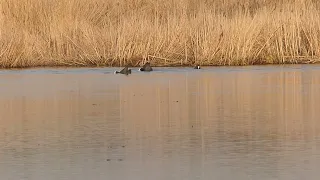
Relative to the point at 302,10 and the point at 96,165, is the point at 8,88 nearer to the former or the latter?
the point at 96,165

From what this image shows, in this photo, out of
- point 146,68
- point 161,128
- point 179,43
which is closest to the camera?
point 161,128

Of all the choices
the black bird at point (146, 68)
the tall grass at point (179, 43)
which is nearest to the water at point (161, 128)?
the black bird at point (146, 68)

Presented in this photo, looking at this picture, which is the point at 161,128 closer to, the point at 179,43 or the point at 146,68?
the point at 146,68

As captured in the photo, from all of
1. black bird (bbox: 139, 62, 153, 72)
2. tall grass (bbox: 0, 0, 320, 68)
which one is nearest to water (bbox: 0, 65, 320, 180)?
black bird (bbox: 139, 62, 153, 72)

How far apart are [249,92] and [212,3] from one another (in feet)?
54.7

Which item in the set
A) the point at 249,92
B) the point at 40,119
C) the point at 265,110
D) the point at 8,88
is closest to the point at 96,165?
the point at 40,119

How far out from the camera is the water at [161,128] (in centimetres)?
613

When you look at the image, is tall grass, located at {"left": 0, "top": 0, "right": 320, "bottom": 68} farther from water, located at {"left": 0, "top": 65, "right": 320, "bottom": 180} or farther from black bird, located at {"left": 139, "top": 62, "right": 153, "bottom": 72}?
water, located at {"left": 0, "top": 65, "right": 320, "bottom": 180}

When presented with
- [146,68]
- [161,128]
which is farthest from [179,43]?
[161,128]

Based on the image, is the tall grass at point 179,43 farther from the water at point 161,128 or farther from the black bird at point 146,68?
the water at point 161,128

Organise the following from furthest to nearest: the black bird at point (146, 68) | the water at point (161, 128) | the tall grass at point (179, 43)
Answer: the tall grass at point (179, 43), the black bird at point (146, 68), the water at point (161, 128)

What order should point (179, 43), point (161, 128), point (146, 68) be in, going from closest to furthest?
point (161, 128) → point (146, 68) → point (179, 43)

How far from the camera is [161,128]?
816 cm

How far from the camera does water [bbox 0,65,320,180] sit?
6133 mm
